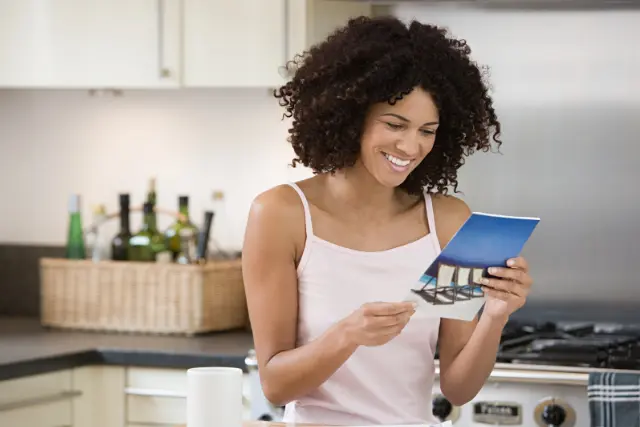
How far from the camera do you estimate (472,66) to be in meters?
2.00

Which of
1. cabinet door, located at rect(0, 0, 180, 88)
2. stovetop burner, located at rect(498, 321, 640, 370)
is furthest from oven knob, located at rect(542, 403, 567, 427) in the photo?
cabinet door, located at rect(0, 0, 180, 88)

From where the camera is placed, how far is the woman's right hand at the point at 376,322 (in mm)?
1755

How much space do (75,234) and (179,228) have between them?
1.13 feet

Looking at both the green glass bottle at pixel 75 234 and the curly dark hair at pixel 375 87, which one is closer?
the curly dark hair at pixel 375 87

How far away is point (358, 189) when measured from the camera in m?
2.03

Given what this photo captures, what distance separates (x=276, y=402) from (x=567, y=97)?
1.67 m

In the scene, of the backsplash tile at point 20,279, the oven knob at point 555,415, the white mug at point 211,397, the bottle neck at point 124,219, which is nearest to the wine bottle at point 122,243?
the bottle neck at point 124,219

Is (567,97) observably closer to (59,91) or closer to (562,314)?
(562,314)

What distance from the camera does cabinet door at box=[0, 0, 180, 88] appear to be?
131 inches

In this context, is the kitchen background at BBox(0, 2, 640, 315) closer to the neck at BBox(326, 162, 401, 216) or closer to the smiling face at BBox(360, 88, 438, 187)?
the neck at BBox(326, 162, 401, 216)

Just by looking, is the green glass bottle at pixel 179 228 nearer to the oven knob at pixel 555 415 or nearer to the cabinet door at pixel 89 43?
the cabinet door at pixel 89 43

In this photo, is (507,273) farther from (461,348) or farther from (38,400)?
(38,400)

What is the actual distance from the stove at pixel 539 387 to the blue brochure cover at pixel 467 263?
3.16ft

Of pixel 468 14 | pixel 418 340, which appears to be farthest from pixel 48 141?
pixel 418 340
